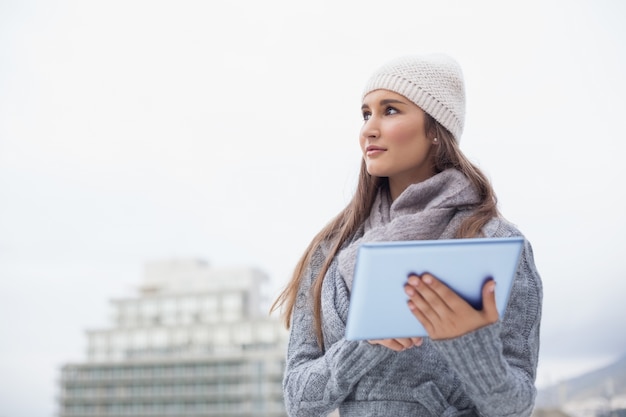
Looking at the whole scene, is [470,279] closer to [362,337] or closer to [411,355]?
[362,337]

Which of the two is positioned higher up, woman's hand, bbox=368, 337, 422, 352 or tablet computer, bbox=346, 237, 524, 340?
tablet computer, bbox=346, 237, 524, 340

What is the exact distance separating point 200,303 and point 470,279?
41476mm

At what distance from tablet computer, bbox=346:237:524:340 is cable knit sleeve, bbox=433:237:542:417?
0.05 meters

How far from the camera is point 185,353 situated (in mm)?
39750

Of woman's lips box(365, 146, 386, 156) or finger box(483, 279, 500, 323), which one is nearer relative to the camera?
finger box(483, 279, 500, 323)

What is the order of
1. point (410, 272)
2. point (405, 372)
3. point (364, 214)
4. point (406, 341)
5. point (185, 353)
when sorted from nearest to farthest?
1. point (410, 272)
2. point (406, 341)
3. point (405, 372)
4. point (364, 214)
5. point (185, 353)

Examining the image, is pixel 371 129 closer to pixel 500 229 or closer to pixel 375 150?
pixel 375 150

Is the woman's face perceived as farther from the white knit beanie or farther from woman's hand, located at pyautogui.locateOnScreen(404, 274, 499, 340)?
woman's hand, located at pyautogui.locateOnScreen(404, 274, 499, 340)

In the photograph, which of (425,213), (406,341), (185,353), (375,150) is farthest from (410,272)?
(185,353)

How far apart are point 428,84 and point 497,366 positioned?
52cm

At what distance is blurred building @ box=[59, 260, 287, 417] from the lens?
36.8 metres

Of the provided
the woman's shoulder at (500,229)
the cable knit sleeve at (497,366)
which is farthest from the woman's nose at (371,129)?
the cable knit sleeve at (497,366)

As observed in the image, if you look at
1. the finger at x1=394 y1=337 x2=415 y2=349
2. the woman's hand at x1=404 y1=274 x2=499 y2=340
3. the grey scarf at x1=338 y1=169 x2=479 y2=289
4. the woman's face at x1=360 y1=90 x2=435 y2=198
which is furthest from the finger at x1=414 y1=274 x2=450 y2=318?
the woman's face at x1=360 y1=90 x2=435 y2=198

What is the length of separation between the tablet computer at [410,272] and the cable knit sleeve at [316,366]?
13 cm
